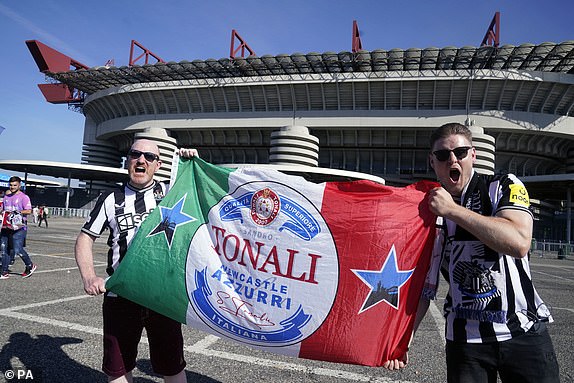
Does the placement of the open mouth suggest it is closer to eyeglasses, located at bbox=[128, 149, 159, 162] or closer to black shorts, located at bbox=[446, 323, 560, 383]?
black shorts, located at bbox=[446, 323, 560, 383]

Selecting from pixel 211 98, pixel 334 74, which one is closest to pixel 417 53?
pixel 334 74

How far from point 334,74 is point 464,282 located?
39706 mm

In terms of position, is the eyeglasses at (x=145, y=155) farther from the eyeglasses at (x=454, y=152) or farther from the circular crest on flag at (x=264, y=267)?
the eyeglasses at (x=454, y=152)

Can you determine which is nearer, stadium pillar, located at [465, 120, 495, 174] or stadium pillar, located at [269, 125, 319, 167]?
stadium pillar, located at [465, 120, 495, 174]

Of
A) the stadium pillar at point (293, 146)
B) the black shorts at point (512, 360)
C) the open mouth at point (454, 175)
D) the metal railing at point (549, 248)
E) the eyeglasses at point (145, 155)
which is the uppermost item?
the stadium pillar at point (293, 146)

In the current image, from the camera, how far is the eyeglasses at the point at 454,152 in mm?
2158

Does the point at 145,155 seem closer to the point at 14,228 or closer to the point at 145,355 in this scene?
the point at 145,355

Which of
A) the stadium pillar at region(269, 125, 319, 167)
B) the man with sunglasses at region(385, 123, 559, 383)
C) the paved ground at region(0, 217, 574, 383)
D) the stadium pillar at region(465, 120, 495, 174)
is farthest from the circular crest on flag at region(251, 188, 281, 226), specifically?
the stadium pillar at region(465, 120, 495, 174)

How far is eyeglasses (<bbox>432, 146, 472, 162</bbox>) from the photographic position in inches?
85.0

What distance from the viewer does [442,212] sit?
2.03 meters

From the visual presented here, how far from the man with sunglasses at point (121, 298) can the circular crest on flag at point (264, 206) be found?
0.85 metres

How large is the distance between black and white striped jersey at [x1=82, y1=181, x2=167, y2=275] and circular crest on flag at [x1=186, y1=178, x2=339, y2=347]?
1.65 ft

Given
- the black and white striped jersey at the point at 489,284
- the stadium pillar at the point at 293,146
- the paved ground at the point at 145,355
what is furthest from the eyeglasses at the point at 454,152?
the stadium pillar at the point at 293,146

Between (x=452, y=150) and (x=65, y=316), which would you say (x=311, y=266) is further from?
(x=65, y=316)
